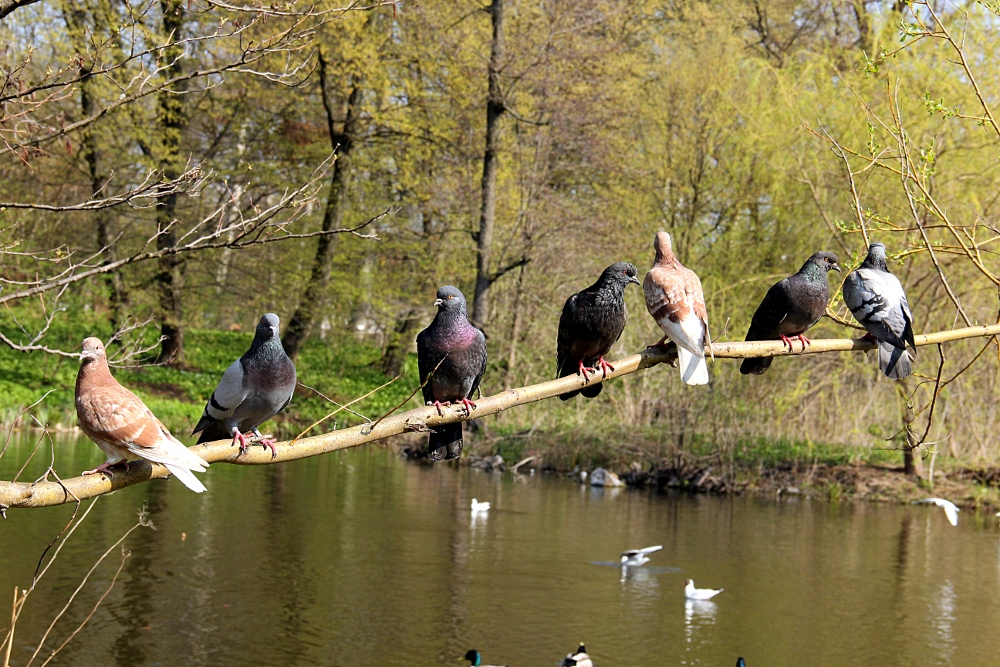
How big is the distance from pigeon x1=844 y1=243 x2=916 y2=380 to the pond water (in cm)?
524

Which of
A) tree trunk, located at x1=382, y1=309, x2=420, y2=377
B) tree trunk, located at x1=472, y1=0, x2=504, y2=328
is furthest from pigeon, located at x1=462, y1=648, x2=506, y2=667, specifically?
tree trunk, located at x1=382, y1=309, x2=420, y2=377

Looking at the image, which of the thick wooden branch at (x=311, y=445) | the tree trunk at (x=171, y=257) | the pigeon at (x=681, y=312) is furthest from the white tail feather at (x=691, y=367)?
the tree trunk at (x=171, y=257)

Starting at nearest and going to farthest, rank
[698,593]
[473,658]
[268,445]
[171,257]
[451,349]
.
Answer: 1. [268,445]
2. [451,349]
3. [473,658]
4. [698,593]
5. [171,257]

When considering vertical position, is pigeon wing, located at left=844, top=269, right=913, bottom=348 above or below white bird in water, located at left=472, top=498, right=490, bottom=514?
above

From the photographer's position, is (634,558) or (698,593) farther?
(634,558)

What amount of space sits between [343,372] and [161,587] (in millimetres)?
12915

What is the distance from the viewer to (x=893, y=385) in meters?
17.0

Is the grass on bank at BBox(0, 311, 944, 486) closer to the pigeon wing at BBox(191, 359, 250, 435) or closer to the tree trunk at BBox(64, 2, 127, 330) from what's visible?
the tree trunk at BBox(64, 2, 127, 330)

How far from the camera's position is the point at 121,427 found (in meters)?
2.91

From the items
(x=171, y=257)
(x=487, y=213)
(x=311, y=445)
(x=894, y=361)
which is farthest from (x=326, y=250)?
(x=311, y=445)

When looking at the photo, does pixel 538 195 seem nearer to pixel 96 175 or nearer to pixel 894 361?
pixel 96 175

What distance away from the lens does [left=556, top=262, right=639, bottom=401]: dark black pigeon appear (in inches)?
180

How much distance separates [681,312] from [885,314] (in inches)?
40.8

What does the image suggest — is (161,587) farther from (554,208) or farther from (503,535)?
(554,208)
